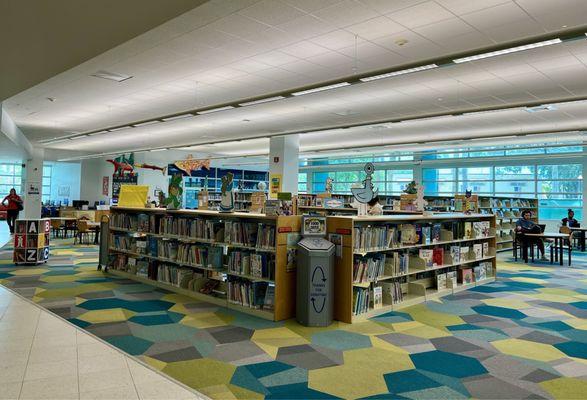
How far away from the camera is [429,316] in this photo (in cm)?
593

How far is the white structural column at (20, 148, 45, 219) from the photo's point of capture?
18.6m

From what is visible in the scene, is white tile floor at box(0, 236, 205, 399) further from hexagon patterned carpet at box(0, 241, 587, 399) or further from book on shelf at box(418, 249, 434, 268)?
book on shelf at box(418, 249, 434, 268)

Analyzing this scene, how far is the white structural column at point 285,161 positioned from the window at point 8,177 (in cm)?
1960

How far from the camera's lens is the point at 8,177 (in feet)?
84.2

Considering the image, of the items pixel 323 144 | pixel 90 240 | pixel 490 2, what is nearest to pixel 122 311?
pixel 490 2

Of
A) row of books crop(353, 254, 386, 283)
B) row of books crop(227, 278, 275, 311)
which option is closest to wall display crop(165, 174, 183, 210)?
row of books crop(227, 278, 275, 311)

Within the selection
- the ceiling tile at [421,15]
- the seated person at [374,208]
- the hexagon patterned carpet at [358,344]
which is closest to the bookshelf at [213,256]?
the hexagon patterned carpet at [358,344]

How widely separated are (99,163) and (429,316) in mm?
22054

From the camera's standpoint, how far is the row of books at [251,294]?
569cm

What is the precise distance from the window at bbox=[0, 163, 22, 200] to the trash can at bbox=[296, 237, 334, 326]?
26417mm

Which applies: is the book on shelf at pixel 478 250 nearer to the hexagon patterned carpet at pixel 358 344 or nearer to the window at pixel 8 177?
the hexagon patterned carpet at pixel 358 344

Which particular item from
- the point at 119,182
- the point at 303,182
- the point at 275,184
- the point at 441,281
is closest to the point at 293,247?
the point at 441,281

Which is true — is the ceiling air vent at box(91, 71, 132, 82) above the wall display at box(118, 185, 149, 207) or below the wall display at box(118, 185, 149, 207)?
above

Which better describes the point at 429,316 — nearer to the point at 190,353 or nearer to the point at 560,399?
the point at 560,399
